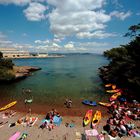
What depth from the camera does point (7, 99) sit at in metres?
43.6

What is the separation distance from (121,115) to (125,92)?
17.7 metres

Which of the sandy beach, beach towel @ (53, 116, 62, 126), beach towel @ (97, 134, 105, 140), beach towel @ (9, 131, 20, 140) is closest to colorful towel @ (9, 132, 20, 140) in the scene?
beach towel @ (9, 131, 20, 140)

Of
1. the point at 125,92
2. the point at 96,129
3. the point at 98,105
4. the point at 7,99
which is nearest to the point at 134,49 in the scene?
the point at 125,92

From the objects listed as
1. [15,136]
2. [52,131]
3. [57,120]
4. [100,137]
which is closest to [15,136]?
[15,136]

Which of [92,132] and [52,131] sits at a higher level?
[92,132]

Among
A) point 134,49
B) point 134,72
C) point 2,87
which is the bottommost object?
point 2,87

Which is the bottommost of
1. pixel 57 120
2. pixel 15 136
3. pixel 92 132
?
pixel 15 136

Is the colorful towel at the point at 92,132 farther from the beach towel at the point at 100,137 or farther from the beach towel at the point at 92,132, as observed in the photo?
the beach towel at the point at 100,137

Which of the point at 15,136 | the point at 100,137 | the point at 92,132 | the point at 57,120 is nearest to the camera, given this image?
the point at 100,137

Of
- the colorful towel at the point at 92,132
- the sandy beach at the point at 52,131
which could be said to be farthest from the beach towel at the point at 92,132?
the sandy beach at the point at 52,131

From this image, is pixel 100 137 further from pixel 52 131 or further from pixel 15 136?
pixel 15 136

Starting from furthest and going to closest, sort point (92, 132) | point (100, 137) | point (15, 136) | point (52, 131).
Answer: point (52, 131) → point (92, 132) → point (15, 136) → point (100, 137)

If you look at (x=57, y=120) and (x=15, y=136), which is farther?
(x=57, y=120)

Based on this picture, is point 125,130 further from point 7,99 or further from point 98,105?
point 7,99
